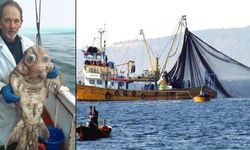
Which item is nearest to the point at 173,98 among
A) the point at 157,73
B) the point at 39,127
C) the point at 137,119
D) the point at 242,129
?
the point at 157,73

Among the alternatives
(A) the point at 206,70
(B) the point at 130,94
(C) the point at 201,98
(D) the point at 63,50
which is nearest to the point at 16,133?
(D) the point at 63,50

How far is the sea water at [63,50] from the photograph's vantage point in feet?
17.5

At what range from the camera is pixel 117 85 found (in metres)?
33.2

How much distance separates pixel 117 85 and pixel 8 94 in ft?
91.8

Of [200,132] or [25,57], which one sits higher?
[25,57]

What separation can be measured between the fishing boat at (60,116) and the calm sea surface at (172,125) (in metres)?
10.9

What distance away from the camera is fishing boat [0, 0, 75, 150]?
5309 mm

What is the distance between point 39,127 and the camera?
537 centimetres

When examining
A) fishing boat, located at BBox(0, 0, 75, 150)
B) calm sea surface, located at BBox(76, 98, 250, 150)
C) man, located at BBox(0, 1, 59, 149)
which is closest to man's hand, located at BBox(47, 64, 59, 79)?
man, located at BBox(0, 1, 59, 149)

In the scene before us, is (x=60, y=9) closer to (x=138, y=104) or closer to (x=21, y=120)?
(x=21, y=120)

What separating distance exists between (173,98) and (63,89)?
31411 mm

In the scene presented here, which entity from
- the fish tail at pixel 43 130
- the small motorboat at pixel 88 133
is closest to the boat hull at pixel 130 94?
the small motorboat at pixel 88 133

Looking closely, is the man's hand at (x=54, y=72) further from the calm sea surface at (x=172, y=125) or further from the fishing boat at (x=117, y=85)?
the fishing boat at (x=117, y=85)

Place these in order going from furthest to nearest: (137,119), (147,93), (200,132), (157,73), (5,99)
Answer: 1. (157,73)
2. (147,93)
3. (137,119)
4. (200,132)
5. (5,99)
